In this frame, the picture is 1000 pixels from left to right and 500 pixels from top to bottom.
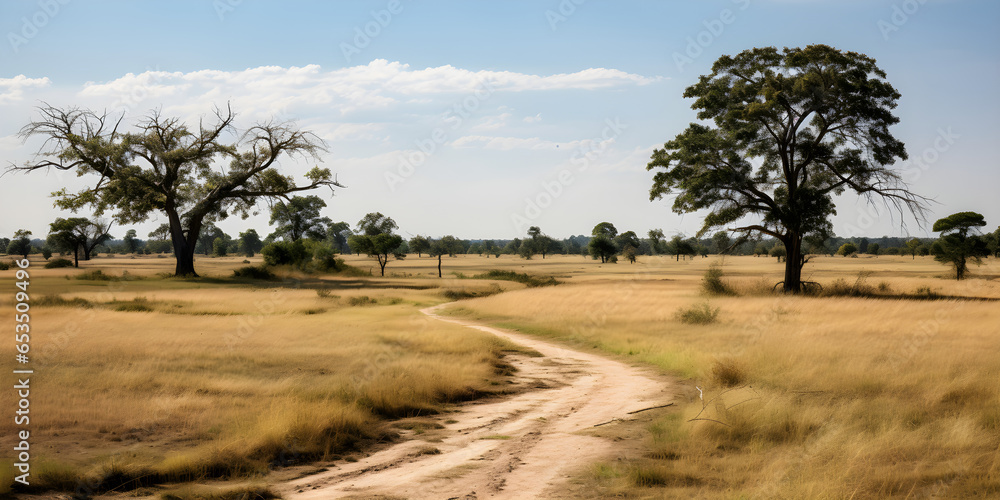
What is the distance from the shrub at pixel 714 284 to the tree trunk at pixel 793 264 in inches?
141

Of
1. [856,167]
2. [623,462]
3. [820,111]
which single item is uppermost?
[820,111]

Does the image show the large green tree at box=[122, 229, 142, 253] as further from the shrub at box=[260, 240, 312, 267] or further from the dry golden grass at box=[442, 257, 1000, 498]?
the dry golden grass at box=[442, 257, 1000, 498]

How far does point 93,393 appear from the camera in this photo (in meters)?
11.9

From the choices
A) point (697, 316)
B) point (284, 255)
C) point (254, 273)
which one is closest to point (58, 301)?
point (697, 316)

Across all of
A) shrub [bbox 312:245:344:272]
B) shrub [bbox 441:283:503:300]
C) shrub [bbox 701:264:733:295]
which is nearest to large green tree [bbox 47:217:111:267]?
shrub [bbox 312:245:344:272]

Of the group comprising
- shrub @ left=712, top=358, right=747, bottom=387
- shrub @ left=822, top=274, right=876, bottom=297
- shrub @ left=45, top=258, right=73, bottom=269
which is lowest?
shrub @ left=712, top=358, right=747, bottom=387

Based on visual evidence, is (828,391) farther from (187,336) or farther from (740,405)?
(187,336)

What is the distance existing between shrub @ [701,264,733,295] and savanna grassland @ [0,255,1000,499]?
40.3 ft

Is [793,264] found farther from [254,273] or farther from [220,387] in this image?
[254,273]

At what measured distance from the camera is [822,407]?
36.1ft

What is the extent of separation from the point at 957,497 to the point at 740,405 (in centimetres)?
389

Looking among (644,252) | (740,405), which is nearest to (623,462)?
(740,405)

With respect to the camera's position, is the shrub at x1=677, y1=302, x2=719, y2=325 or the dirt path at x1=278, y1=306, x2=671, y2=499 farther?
the shrub at x1=677, y1=302, x2=719, y2=325

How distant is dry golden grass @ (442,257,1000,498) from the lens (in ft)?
25.3
